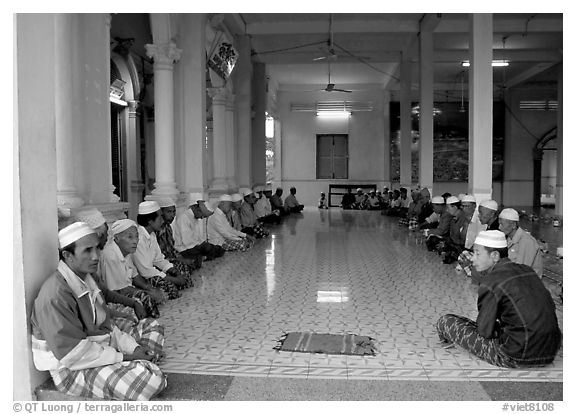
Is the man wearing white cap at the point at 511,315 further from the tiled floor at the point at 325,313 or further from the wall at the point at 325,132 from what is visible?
the wall at the point at 325,132

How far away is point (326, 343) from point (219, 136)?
9617 mm

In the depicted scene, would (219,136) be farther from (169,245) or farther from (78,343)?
(78,343)

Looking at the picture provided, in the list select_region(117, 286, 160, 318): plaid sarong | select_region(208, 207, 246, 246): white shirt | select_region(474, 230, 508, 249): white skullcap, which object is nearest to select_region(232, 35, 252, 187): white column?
select_region(208, 207, 246, 246): white shirt

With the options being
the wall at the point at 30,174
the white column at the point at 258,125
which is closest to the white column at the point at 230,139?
the white column at the point at 258,125

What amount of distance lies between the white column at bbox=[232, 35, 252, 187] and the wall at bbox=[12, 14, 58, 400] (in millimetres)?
11352

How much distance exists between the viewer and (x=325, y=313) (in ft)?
16.5

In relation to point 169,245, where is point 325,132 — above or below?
above

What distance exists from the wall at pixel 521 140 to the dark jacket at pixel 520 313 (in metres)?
20.3

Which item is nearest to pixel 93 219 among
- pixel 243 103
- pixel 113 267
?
pixel 113 267

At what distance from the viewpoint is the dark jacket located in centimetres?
337

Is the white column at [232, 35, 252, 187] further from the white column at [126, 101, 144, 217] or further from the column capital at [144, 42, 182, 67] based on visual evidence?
the column capital at [144, 42, 182, 67]

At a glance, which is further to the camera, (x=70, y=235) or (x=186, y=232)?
(x=186, y=232)
